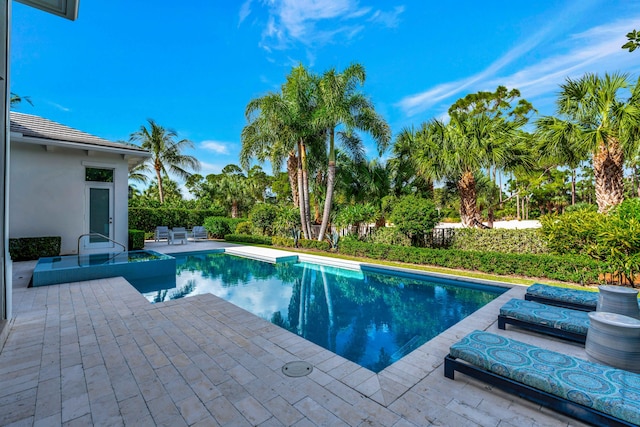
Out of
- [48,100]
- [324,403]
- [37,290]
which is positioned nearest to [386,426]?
[324,403]

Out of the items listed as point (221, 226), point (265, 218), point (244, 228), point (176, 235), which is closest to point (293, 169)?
point (265, 218)

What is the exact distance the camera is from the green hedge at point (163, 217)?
743 inches

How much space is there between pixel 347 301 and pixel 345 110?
9.00m

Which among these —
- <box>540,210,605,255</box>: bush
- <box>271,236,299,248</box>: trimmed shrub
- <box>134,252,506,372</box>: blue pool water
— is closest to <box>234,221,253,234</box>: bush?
<box>271,236,299,248</box>: trimmed shrub

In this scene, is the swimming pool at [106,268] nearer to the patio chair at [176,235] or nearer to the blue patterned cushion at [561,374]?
the patio chair at [176,235]

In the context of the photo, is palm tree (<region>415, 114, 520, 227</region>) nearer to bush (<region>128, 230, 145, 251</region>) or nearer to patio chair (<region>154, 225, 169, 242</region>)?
bush (<region>128, 230, 145, 251</region>)

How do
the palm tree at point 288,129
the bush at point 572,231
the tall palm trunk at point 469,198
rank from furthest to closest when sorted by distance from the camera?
the palm tree at point 288,129
the tall palm trunk at point 469,198
the bush at point 572,231

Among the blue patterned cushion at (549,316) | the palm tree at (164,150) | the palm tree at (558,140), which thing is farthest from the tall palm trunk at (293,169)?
the palm tree at (164,150)

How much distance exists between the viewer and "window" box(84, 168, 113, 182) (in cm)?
1016

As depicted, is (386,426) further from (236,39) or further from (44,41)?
(44,41)

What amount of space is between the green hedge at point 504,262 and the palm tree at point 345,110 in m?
4.49

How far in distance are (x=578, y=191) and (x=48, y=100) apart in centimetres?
5848

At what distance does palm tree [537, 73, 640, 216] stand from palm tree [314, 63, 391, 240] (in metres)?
6.50

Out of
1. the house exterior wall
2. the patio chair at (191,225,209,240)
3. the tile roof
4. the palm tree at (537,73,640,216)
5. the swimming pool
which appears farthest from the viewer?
the patio chair at (191,225,209,240)
